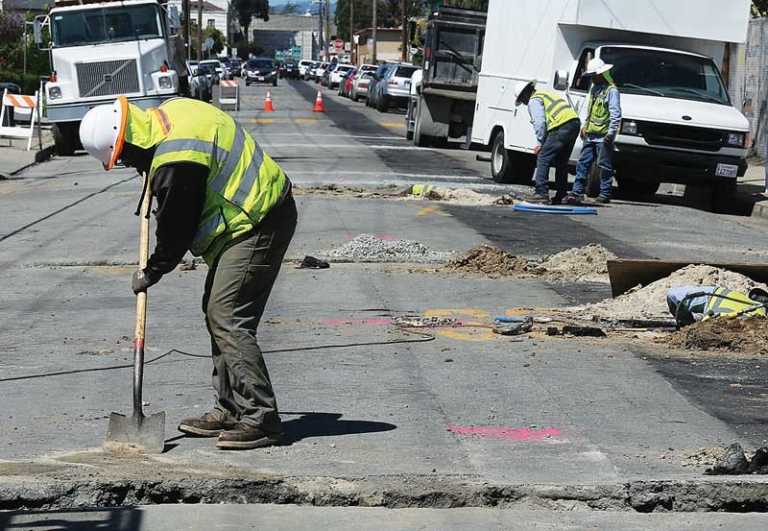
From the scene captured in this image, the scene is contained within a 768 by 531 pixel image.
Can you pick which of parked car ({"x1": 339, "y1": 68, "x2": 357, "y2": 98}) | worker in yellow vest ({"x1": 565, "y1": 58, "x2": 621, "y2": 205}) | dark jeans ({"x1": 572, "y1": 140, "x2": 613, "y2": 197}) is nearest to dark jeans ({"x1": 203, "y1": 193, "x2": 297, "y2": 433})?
worker in yellow vest ({"x1": 565, "y1": 58, "x2": 621, "y2": 205})

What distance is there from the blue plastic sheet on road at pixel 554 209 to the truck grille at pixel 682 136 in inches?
86.1

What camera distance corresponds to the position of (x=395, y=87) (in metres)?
49.0

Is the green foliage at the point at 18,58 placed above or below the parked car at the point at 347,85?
above

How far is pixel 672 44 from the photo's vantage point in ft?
68.1

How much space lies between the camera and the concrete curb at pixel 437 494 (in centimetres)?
548

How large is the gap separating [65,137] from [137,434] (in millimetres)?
23438

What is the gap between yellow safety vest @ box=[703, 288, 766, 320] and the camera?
30.6 feet

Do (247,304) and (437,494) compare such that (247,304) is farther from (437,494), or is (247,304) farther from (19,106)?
(19,106)

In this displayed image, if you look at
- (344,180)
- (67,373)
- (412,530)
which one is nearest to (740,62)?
(344,180)

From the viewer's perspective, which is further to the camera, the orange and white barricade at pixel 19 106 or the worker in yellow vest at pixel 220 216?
the orange and white barricade at pixel 19 106

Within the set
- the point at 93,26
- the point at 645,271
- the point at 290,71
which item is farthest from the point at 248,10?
the point at 645,271

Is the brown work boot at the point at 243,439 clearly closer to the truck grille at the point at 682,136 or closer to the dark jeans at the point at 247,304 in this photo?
the dark jeans at the point at 247,304

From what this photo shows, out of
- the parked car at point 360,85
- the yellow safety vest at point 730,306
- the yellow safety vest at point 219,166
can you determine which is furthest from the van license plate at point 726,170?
the parked car at point 360,85

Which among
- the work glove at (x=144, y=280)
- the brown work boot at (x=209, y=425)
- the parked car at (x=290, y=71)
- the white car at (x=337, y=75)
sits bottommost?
the parked car at (x=290, y=71)
